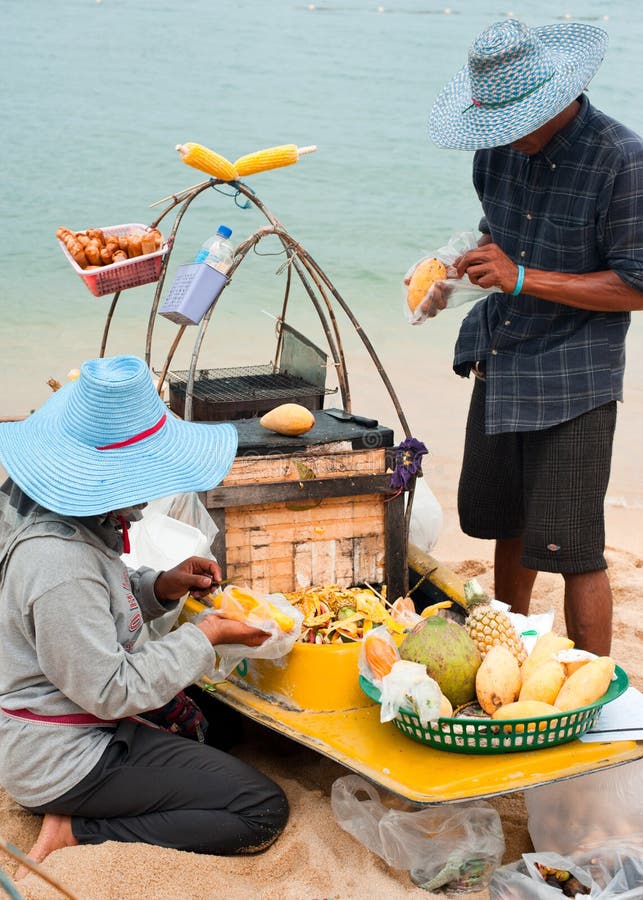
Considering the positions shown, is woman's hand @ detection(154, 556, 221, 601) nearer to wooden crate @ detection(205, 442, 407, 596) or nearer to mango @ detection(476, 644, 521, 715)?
wooden crate @ detection(205, 442, 407, 596)

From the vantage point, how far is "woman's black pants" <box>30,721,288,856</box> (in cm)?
254

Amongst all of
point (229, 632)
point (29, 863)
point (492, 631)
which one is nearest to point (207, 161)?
point (229, 632)

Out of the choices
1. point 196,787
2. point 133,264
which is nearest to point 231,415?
point 133,264

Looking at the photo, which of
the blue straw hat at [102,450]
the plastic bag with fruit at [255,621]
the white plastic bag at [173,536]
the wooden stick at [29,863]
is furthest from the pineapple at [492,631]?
the wooden stick at [29,863]

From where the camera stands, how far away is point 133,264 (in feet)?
12.8

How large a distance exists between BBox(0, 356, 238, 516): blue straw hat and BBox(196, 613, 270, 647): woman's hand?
15.5 inches

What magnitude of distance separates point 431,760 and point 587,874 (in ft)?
1.44

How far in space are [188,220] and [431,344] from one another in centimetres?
433

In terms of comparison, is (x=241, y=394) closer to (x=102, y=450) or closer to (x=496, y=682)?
(x=102, y=450)

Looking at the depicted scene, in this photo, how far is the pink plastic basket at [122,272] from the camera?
380 centimetres

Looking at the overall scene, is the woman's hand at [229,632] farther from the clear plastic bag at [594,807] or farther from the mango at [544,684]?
the clear plastic bag at [594,807]

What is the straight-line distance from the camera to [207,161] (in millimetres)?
3799

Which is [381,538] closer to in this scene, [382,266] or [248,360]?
[248,360]

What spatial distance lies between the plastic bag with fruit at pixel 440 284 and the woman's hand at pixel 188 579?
113 centimetres
